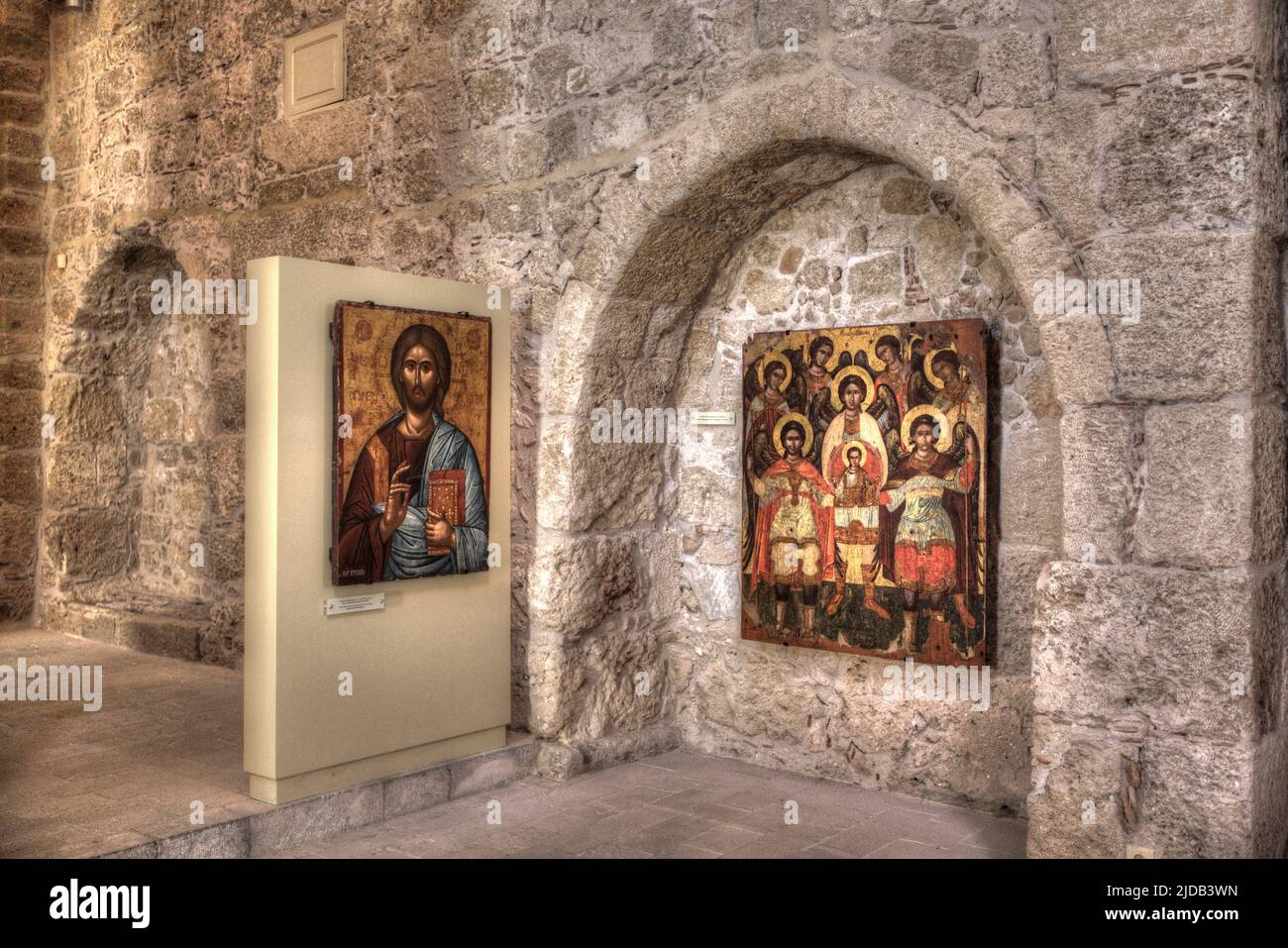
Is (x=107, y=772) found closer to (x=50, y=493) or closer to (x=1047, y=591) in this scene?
(x=1047, y=591)

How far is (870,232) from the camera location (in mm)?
4195

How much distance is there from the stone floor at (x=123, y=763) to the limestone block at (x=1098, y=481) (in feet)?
8.35

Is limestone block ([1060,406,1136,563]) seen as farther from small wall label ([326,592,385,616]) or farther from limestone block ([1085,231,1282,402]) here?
small wall label ([326,592,385,616])

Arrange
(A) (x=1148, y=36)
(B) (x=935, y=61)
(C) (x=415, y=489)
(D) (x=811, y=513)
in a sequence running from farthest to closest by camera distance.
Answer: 1. (D) (x=811, y=513)
2. (C) (x=415, y=489)
3. (B) (x=935, y=61)
4. (A) (x=1148, y=36)

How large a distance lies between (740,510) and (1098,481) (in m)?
1.68

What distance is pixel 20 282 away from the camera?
23.2 ft

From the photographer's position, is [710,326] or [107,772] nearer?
[107,772]

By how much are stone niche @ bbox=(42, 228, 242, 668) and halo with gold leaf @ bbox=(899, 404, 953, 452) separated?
412 centimetres

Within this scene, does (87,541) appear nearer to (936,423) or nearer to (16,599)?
(16,599)

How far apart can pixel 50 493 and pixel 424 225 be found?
369 cm

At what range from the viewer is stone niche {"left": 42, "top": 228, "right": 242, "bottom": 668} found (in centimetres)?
662

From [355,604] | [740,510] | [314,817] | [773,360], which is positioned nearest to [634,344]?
[773,360]


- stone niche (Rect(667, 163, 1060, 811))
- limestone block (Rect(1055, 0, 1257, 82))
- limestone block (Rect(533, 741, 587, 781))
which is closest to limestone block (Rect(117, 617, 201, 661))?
limestone block (Rect(533, 741, 587, 781))

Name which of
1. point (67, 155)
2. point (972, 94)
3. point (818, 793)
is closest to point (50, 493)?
point (67, 155)
